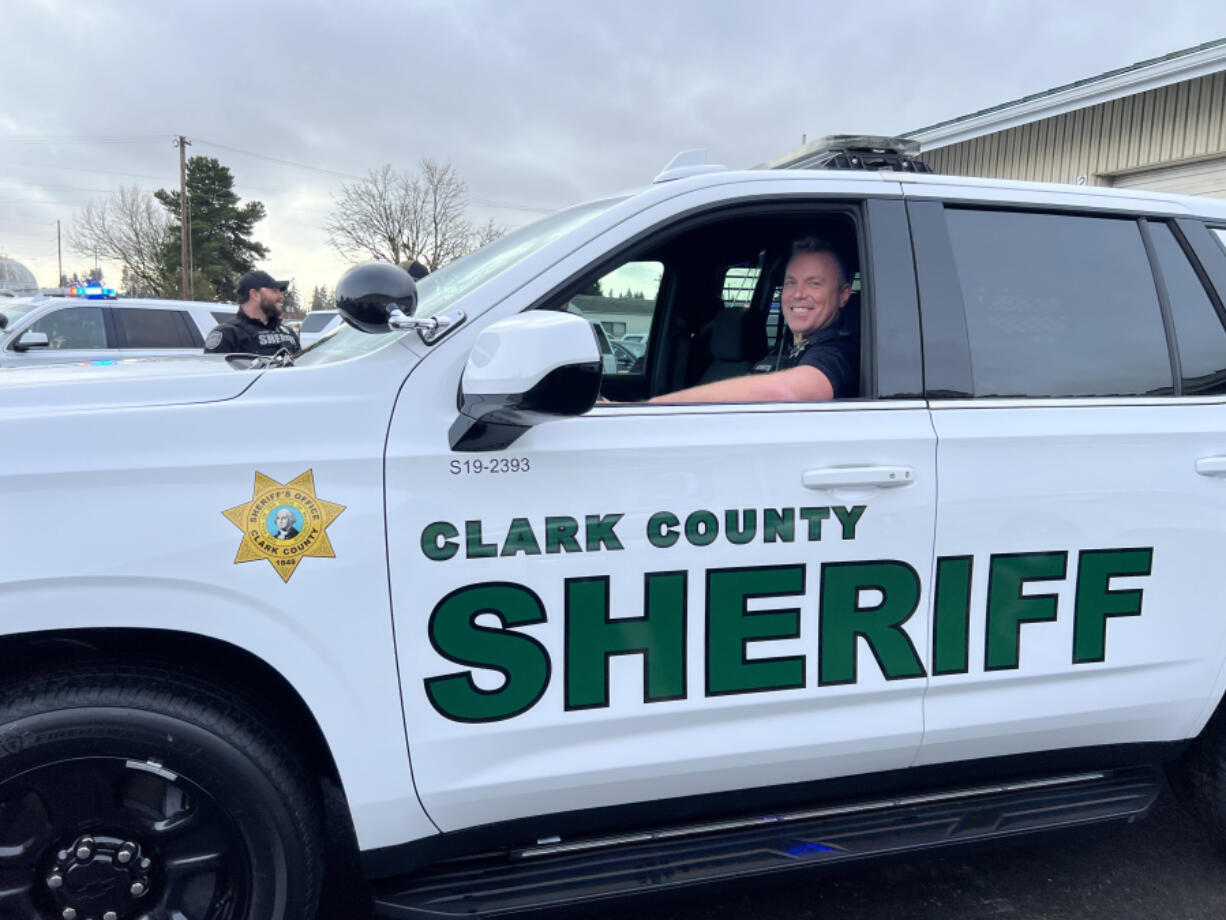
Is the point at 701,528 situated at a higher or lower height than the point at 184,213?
lower

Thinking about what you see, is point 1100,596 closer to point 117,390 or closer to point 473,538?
point 473,538

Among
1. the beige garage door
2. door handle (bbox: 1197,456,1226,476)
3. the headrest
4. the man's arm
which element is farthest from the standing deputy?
the beige garage door

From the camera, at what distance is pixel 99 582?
150 cm

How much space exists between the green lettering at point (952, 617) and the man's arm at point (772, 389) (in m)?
0.48

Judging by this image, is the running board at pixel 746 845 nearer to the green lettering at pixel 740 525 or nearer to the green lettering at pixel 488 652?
the green lettering at pixel 488 652

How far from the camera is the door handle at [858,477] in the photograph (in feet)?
6.01

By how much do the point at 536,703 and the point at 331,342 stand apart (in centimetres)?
111

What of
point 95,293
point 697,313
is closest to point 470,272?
point 697,313

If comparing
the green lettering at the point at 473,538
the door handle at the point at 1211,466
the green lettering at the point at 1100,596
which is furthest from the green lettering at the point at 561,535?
the door handle at the point at 1211,466

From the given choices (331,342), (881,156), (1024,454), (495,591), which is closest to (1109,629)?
(1024,454)

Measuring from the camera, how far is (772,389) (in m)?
2.00

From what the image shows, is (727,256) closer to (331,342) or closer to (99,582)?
(331,342)

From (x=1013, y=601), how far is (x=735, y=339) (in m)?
1.45

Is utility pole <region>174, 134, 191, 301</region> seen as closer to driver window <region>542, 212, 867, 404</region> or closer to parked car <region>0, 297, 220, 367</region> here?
parked car <region>0, 297, 220, 367</region>
